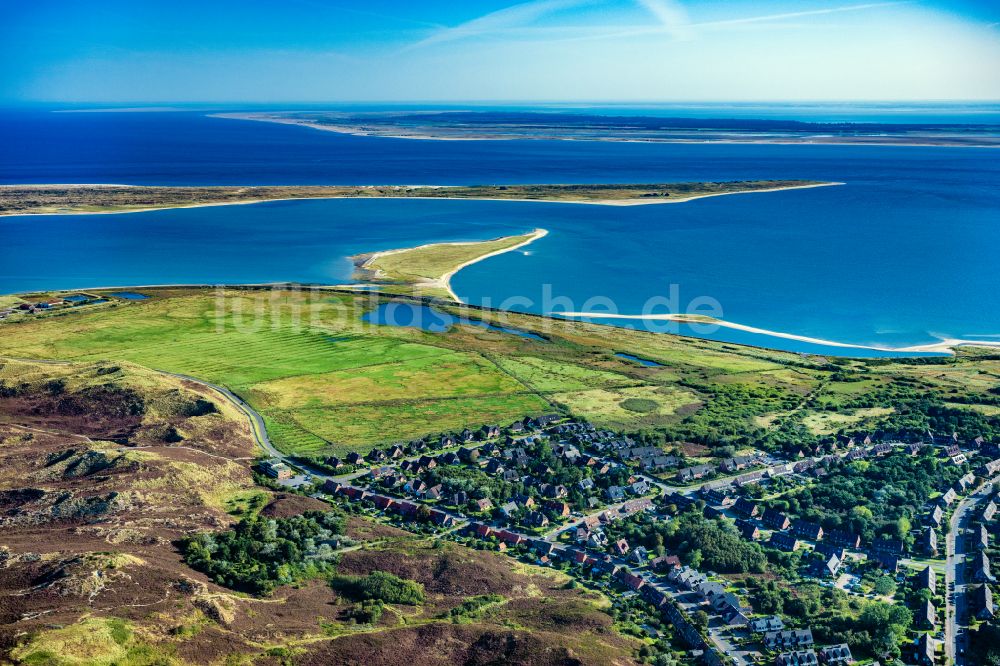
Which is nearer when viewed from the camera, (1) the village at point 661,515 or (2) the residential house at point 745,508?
(1) the village at point 661,515

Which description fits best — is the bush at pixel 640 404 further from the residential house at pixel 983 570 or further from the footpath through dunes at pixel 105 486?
the footpath through dunes at pixel 105 486

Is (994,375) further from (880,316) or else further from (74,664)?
(74,664)

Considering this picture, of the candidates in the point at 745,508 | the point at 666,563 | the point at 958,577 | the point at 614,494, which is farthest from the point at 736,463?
the point at 958,577

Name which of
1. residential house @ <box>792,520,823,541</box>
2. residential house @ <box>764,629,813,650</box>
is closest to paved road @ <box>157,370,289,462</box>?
residential house @ <box>792,520,823,541</box>

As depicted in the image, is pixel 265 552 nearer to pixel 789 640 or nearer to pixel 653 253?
pixel 789 640

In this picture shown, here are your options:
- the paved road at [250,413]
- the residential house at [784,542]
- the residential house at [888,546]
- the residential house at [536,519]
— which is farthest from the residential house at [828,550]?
the paved road at [250,413]

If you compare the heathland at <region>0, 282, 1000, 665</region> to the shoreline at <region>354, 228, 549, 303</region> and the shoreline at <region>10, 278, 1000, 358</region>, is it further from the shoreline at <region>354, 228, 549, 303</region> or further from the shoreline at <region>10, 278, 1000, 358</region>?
the shoreline at <region>354, 228, 549, 303</region>
